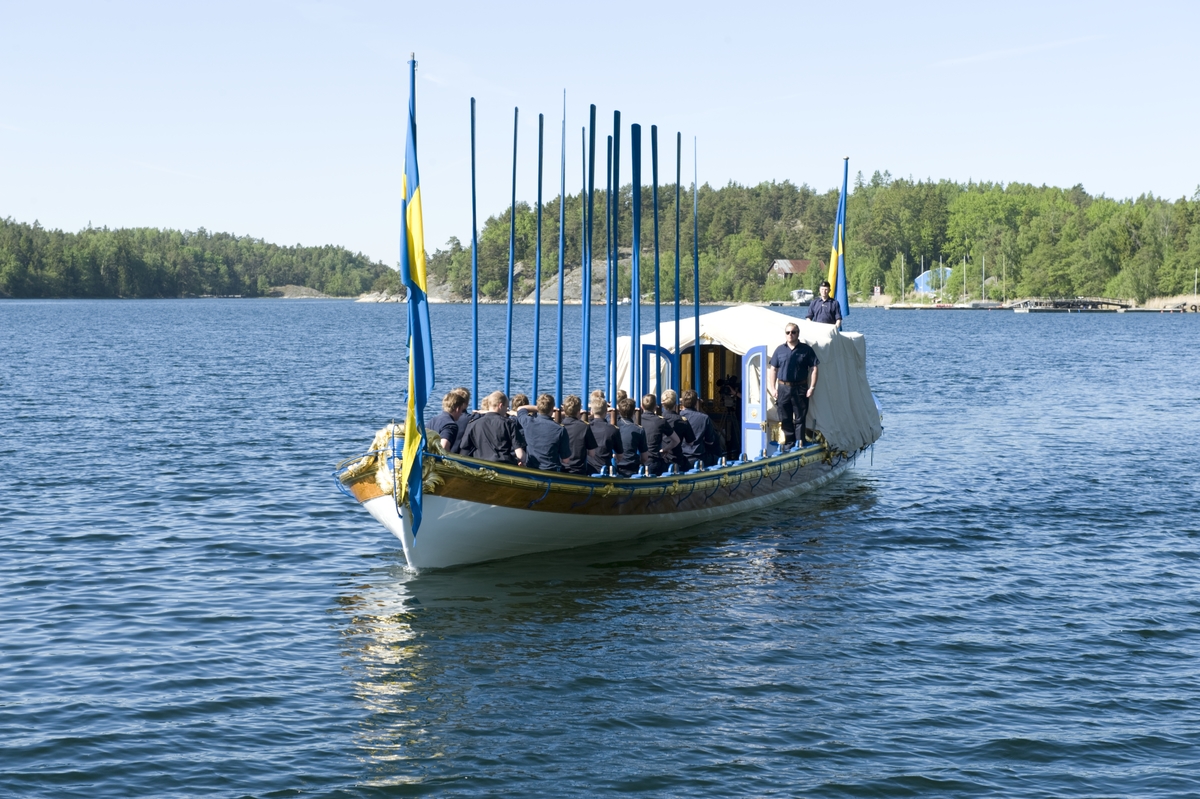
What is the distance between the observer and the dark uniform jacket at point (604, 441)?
1977cm

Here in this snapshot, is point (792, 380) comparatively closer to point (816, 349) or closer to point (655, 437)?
point (816, 349)

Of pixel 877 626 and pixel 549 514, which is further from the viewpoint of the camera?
pixel 549 514

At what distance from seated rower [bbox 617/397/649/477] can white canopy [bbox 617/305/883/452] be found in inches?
170

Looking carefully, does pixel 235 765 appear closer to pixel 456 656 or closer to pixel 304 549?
pixel 456 656

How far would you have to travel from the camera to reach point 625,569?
63.7 feet

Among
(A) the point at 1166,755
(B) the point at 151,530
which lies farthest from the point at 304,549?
(A) the point at 1166,755

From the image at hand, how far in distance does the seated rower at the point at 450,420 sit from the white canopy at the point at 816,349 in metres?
7.02

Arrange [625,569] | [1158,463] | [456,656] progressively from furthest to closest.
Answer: [1158,463]
[625,569]
[456,656]

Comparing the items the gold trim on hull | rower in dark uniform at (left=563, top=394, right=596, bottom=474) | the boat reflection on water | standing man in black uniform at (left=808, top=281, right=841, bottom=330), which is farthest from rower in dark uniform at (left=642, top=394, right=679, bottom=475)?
standing man in black uniform at (left=808, top=281, right=841, bottom=330)

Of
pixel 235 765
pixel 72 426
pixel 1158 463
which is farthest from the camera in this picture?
pixel 72 426

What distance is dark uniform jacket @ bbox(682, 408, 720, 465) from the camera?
21344mm

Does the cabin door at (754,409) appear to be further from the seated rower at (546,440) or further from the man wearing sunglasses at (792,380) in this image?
the seated rower at (546,440)

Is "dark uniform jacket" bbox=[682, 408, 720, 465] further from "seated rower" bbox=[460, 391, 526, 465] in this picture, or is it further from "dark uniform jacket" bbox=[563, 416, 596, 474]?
"seated rower" bbox=[460, 391, 526, 465]

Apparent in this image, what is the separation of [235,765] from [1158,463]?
2736cm
